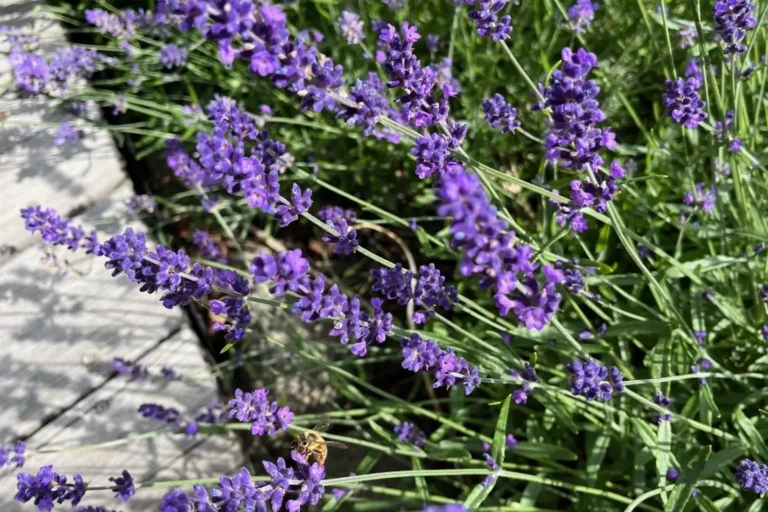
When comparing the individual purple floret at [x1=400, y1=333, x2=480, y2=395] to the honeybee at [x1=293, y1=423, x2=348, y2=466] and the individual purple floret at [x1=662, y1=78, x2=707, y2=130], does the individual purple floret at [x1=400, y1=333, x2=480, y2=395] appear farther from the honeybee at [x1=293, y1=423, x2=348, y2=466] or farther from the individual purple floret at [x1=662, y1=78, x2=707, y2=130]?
the individual purple floret at [x1=662, y1=78, x2=707, y2=130]

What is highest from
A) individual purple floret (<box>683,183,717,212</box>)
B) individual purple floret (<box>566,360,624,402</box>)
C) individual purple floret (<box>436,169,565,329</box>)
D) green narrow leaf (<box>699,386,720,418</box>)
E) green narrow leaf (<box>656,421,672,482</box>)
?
individual purple floret (<box>436,169,565,329</box>)

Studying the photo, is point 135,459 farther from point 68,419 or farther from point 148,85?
point 148,85

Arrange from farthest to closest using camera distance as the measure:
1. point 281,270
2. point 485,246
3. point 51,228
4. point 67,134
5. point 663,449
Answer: point 67,134 → point 51,228 → point 663,449 → point 281,270 → point 485,246

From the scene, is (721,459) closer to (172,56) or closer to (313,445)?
(313,445)

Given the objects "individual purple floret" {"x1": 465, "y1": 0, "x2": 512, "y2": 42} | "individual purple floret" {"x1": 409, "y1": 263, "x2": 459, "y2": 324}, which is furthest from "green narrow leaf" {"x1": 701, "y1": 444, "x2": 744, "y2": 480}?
"individual purple floret" {"x1": 465, "y1": 0, "x2": 512, "y2": 42}

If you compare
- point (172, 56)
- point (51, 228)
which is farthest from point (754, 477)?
point (172, 56)

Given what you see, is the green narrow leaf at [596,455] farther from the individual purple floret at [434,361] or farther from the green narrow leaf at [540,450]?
A: the individual purple floret at [434,361]
